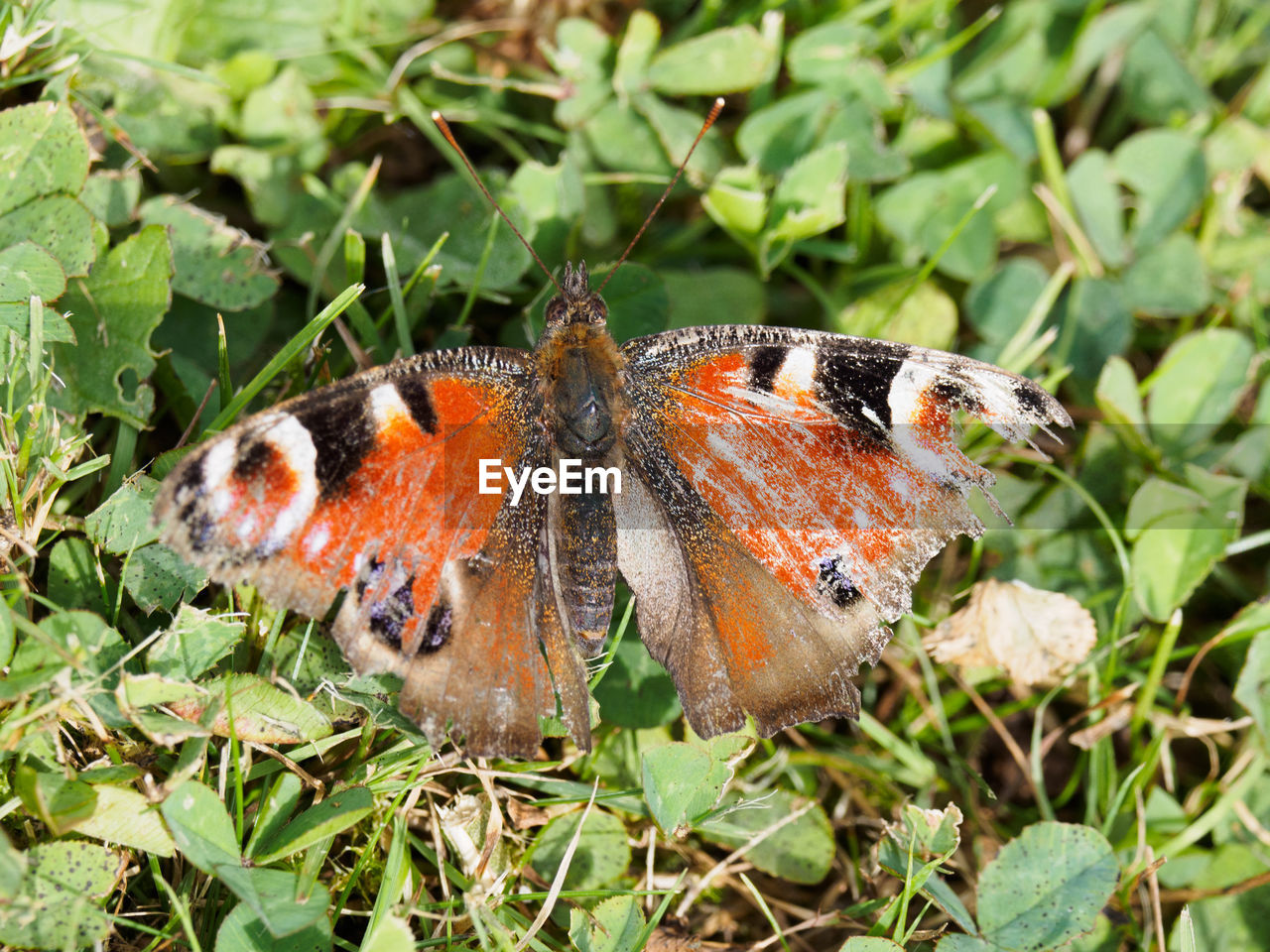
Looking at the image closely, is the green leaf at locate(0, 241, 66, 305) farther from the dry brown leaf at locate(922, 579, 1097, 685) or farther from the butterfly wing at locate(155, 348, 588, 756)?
the dry brown leaf at locate(922, 579, 1097, 685)

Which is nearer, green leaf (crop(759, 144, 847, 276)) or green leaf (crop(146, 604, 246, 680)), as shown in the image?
green leaf (crop(146, 604, 246, 680))

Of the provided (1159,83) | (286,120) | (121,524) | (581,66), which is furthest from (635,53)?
(121,524)

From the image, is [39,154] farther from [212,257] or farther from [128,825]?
[128,825]

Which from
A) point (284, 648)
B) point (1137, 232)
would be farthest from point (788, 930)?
point (1137, 232)

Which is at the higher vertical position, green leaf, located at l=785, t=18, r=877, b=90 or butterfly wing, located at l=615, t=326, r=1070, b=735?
green leaf, located at l=785, t=18, r=877, b=90

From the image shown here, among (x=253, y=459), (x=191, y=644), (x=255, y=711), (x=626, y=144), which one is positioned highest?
(x=626, y=144)

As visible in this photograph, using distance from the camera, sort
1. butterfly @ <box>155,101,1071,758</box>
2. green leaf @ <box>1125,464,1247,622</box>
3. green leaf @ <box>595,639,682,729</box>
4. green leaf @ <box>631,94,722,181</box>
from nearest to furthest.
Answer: butterfly @ <box>155,101,1071,758</box> < green leaf @ <box>595,639,682,729</box> < green leaf @ <box>1125,464,1247,622</box> < green leaf @ <box>631,94,722,181</box>

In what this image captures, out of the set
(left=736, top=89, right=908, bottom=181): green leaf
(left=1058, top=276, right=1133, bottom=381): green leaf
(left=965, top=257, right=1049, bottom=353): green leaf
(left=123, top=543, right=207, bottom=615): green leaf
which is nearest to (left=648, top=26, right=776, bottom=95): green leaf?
(left=736, top=89, right=908, bottom=181): green leaf

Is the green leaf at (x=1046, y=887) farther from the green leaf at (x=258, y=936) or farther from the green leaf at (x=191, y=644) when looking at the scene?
the green leaf at (x=191, y=644)
